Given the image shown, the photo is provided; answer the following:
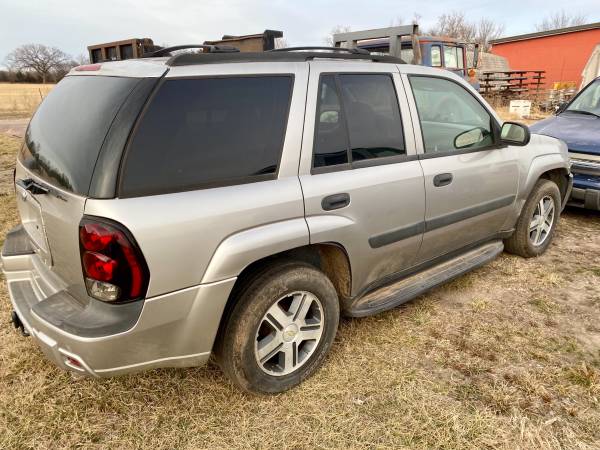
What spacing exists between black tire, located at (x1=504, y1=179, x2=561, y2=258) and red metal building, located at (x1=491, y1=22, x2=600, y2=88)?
2411 centimetres

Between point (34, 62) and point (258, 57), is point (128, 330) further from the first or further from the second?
point (34, 62)

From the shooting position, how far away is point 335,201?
2338mm

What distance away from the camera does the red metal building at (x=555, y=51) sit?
24.5 meters

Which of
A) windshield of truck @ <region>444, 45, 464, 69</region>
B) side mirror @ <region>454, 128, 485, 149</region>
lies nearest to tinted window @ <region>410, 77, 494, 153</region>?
side mirror @ <region>454, 128, 485, 149</region>

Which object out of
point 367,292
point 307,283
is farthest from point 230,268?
point 367,292

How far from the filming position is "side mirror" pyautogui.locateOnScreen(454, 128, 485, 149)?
124 inches

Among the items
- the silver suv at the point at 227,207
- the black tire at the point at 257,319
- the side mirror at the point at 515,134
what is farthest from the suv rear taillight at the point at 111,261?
the side mirror at the point at 515,134

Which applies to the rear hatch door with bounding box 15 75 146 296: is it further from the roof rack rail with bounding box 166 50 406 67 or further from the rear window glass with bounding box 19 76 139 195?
the roof rack rail with bounding box 166 50 406 67

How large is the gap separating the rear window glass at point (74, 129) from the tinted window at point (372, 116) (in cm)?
121

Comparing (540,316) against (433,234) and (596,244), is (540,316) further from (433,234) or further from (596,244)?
(596,244)

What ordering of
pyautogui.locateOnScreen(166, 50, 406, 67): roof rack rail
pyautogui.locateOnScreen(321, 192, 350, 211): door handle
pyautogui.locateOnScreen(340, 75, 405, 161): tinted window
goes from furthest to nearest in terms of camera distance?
pyautogui.locateOnScreen(340, 75, 405, 161): tinted window → pyautogui.locateOnScreen(321, 192, 350, 211): door handle → pyautogui.locateOnScreen(166, 50, 406, 67): roof rack rail

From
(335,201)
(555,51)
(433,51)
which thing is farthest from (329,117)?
(555,51)

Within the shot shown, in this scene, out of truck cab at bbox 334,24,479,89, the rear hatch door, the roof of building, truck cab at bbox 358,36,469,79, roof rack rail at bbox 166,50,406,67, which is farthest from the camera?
the roof of building

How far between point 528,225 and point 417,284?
1.63 m
